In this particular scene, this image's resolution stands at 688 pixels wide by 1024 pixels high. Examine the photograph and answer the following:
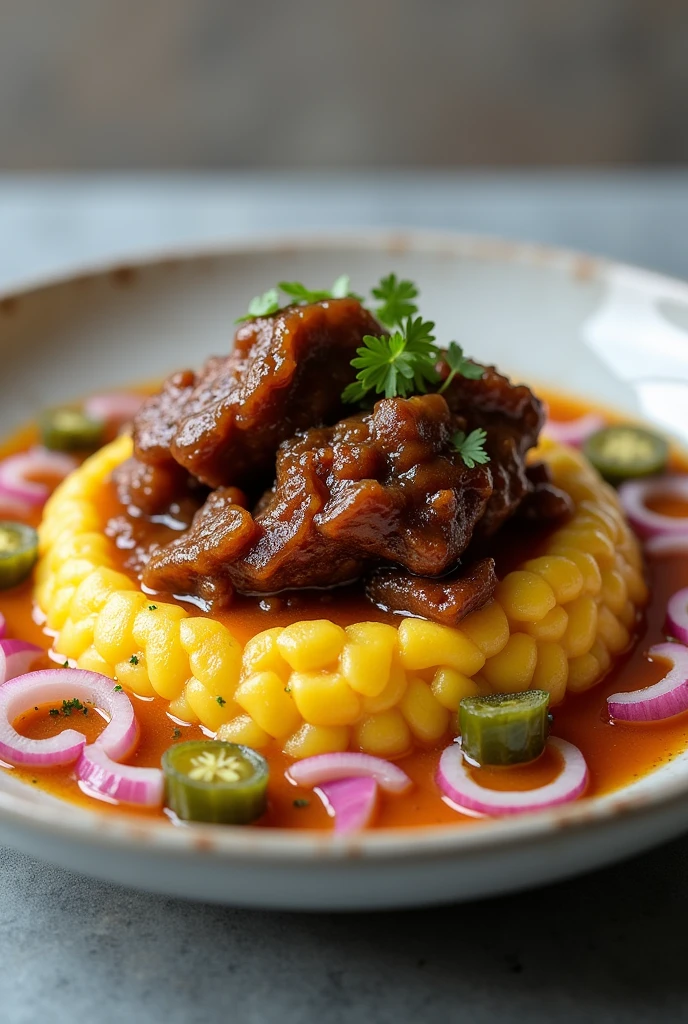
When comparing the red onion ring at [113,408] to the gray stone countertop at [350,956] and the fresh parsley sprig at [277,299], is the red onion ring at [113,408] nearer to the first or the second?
the fresh parsley sprig at [277,299]

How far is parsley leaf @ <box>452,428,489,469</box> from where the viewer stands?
5.16 meters

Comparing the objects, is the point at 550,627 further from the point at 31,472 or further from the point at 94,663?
the point at 31,472

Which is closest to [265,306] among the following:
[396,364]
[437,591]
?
[396,364]

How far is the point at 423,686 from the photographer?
5027mm

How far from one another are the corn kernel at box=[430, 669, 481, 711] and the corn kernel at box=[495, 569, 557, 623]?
41cm

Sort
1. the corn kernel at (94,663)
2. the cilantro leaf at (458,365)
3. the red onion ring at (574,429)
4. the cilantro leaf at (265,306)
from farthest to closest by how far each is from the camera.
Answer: the red onion ring at (574,429) → the cilantro leaf at (265,306) → the cilantro leaf at (458,365) → the corn kernel at (94,663)

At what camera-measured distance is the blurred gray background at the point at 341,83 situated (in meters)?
14.3

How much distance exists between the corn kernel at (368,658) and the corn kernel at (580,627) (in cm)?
88

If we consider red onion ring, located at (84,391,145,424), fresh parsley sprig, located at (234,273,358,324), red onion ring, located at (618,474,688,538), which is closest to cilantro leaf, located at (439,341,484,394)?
fresh parsley sprig, located at (234,273,358,324)

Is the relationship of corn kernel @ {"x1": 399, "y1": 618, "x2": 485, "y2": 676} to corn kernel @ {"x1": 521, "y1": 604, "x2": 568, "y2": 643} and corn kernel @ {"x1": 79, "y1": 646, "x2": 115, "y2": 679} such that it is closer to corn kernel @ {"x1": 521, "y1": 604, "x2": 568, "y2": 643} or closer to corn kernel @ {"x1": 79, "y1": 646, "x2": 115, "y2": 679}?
corn kernel @ {"x1": 521, "y1": 604, "x2": 568, "y2": 643}

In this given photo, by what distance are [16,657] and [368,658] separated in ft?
5.55

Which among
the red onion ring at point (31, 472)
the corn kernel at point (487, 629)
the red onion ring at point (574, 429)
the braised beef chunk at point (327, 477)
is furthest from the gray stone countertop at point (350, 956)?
the red onion ring at point (574, 429)

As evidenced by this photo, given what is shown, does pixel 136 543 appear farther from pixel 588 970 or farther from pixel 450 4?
pixel 450 4

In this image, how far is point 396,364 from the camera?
5309 mm
